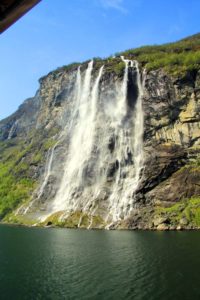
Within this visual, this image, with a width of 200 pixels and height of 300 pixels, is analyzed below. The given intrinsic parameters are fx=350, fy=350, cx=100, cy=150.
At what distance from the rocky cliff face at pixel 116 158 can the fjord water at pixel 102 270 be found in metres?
23.7

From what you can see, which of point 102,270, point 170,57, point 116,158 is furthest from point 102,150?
point 102,270

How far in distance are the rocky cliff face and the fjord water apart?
77.6ft

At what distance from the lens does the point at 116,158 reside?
84.4 meters

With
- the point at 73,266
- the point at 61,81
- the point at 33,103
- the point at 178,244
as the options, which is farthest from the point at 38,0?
the point at 33,103

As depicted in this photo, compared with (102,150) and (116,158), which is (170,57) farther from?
(116,158)

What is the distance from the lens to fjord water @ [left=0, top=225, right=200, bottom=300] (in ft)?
79.8

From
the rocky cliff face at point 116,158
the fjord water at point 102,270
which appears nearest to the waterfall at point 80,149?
the rocky cliff face at point 116,158


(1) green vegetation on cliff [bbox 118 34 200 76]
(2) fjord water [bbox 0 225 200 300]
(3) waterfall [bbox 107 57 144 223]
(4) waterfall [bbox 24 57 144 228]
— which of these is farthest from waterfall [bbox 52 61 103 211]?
(2) fjord water [bbox 0 225 200 300]

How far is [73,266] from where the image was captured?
33.2m

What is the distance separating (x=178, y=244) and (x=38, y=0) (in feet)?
143

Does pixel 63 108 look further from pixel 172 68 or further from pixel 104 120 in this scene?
pixel 172 68

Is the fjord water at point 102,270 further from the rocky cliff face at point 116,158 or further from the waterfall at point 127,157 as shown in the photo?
the waterfall at point 127,157

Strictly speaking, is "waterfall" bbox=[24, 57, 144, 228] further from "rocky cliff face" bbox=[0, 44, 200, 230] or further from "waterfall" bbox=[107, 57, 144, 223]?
"rocky cliff face" bbox=[0, 44, 200, 230]

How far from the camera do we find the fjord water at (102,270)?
24.3 m
